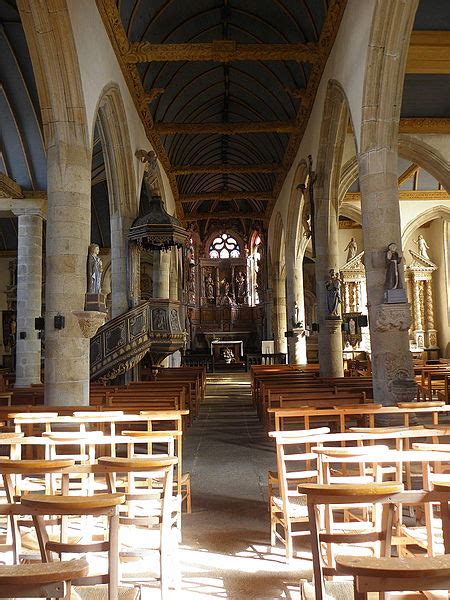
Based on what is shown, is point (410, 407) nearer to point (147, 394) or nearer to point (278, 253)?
point (147, 394)

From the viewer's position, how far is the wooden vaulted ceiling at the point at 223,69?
11.4 meters

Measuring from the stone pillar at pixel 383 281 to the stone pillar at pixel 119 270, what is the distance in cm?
603

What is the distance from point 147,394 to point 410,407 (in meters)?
3.94

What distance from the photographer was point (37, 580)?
1.35 meters

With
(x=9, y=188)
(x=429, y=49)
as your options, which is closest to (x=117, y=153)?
(x=9, y=188)

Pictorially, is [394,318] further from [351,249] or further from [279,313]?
[279,313]

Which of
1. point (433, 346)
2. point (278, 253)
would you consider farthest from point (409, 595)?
point (278, 253)

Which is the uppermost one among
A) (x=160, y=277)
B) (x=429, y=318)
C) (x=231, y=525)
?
(x=160, y=277)

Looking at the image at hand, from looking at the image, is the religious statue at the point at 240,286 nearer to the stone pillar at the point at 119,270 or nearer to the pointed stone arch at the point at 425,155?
the pointed stone arch at the point at 425,155

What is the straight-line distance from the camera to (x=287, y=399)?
7.49 m

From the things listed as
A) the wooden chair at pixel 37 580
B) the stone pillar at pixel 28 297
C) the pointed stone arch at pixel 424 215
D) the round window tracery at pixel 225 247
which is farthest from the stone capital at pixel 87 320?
the round window tracery at pixel 225 247

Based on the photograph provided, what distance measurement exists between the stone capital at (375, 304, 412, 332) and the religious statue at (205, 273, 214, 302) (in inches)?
928

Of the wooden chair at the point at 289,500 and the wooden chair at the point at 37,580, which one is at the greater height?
the wooden chair at the point at 37,580

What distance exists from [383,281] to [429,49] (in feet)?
16.8
